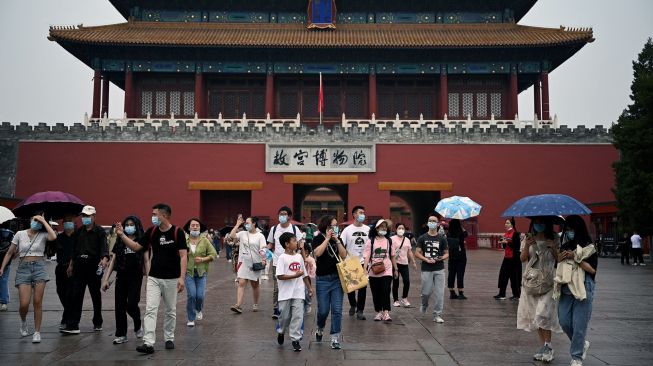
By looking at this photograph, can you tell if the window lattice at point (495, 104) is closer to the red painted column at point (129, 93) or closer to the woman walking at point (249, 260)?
the red painted column at point (129, 93)

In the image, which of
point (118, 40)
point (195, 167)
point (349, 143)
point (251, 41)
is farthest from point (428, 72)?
point (118, 40)

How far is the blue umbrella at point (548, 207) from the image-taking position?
568 cm

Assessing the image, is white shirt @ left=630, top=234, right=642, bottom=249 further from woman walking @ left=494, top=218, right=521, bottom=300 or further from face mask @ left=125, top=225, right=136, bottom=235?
face mask @ left=125, top=225, right=136, bottom=235

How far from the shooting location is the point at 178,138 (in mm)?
24703

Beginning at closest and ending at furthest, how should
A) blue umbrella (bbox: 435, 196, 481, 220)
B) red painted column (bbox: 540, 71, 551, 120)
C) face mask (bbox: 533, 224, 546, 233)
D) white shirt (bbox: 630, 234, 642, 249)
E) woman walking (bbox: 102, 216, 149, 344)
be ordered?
1. face mask (bbox: 533, 224, 546, 233)
2. woman walking (bbox: 102, 216, 149, 344)
3. blue umbrella (bbox: 435, 196, 481, 220)
4. white shirt (bbox: 630, 234, 642, 249)
5. red painted column (bbox: 540, 71, 551, 120)

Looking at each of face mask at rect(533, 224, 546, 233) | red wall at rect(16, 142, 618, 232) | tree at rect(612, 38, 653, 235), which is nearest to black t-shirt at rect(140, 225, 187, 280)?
face mask at rect(533, 224, 546, 233)

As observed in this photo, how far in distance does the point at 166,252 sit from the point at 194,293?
1575 millimetres

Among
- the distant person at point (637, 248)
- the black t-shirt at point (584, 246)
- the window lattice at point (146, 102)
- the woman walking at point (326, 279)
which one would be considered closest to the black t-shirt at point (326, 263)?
the woman walking at point (326, 279)

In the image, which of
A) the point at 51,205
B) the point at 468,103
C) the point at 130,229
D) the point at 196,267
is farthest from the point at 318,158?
the point at 130,229

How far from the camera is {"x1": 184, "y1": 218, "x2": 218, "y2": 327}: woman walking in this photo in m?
7.70

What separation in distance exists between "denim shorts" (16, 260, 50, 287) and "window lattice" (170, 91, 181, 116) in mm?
22003

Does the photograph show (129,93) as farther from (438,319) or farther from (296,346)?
(296,346)

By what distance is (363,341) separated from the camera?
663 centimetres

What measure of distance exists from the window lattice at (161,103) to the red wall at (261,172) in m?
4.13
